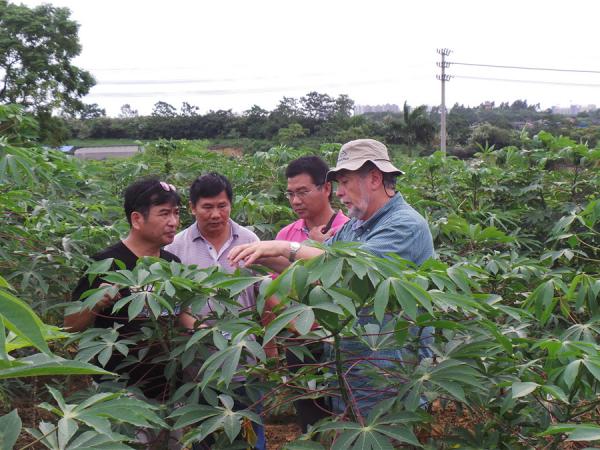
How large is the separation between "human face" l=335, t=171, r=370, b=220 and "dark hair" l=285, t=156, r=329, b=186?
0.63m

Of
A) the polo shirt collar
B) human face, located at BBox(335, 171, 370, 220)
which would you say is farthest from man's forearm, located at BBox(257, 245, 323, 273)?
the polo shirt collar

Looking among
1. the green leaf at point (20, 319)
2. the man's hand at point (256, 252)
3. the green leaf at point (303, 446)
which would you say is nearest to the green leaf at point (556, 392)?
the green leaf at point (303, 446)

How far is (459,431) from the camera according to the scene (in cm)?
157

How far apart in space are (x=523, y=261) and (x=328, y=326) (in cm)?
170

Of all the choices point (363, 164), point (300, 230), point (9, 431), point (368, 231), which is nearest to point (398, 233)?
point (368, 231)

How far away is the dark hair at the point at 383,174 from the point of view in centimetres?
213

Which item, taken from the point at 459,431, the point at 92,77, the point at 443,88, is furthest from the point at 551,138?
the point at 443,88

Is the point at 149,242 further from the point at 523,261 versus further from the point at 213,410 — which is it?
the point at 523,261

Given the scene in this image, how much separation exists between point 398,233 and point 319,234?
84cm

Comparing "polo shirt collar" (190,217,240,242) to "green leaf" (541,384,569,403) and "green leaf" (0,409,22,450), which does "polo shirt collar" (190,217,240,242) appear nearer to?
"green leaf" (541,384,569,403)

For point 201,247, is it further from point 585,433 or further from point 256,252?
point 585,433

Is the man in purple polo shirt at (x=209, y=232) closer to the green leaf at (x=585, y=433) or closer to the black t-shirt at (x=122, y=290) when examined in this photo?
the black t-shirt at (x=122, y=290)

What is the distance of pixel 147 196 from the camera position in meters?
2.43

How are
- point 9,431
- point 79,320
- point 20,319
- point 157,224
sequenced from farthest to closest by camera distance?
1. point 157,224
2. point 79,320
3. point 9,431
4. point 20,319
